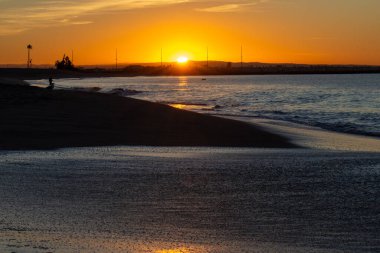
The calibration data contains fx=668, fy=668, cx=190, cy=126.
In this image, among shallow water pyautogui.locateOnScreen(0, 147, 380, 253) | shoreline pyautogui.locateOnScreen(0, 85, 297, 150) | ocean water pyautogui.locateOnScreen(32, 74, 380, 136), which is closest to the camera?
shallow water pyautogui.locateOnScreen(0, 147, 380, 253)

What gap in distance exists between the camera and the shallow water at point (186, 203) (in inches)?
277

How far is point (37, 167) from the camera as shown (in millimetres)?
11953

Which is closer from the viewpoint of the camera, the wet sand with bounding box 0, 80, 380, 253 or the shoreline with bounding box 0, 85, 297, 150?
the wet sand with bounding box 0, 80, 380, 253

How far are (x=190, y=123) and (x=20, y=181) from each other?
12.1 metres

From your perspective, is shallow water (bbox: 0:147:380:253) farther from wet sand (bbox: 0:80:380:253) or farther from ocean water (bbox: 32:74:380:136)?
ocean water (bbox: 32:74:380:136)

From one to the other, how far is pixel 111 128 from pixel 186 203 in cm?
1073

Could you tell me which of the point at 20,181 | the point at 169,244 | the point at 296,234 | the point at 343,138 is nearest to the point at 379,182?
the point at 296,234

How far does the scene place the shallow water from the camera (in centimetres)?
704

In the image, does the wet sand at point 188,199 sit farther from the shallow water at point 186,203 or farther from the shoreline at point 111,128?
the shoreline at point 111,128

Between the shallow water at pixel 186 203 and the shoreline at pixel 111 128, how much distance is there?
107 inches

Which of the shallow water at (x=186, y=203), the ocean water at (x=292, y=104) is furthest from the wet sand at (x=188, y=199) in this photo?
the ocean water at (x=292, y=104)

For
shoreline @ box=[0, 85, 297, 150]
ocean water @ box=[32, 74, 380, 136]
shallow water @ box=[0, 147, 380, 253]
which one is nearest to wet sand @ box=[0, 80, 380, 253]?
shallow water @ box=[0, 147, 380, 253]

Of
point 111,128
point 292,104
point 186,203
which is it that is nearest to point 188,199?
point 186,203

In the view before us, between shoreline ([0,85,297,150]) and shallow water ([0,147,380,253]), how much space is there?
Answer: 273cm
